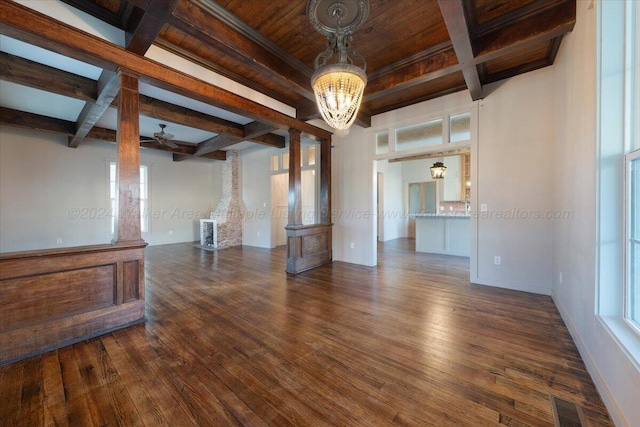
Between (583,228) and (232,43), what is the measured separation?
3542 mm

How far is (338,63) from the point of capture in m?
1.97

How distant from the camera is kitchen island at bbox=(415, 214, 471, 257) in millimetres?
5942

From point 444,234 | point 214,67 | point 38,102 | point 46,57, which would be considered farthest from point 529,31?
point 38,102

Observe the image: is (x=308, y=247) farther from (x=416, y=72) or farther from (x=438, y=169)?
(x=438, y=169)

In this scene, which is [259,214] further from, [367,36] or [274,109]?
[367,36]

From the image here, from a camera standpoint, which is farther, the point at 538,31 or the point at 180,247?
the point at 180,247

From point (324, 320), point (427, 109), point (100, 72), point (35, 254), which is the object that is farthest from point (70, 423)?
point (427, 109)

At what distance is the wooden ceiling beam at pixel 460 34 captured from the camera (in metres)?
1.90

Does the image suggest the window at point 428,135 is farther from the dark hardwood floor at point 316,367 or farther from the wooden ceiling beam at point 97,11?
the wooden ceiling beam at point 97,11

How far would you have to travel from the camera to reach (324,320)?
105 inches

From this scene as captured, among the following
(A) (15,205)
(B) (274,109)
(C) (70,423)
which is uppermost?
(B) (274,109)

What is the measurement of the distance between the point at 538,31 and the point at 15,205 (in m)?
9.46

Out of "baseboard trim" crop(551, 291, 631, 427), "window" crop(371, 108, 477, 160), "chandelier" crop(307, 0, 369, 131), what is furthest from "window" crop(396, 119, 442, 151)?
"baseboard trim" crop(551, 291, 631, 427)

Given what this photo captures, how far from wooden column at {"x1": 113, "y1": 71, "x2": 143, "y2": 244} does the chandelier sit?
1947mm
